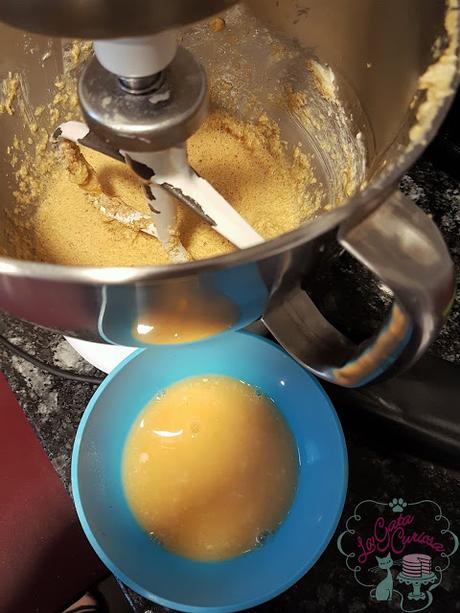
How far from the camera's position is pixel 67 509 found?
0.76 metres

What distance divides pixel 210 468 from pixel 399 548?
0.74ft

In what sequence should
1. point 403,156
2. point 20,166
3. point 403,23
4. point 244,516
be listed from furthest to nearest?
point 20,166
point 244,516
point 403,23
point 403,156

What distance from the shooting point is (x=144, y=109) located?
51cm

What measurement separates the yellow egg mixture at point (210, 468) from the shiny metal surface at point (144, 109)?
0.34 m

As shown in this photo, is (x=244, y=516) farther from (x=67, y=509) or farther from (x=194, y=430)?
(x=67, y=509)

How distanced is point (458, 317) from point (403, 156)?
411 mm

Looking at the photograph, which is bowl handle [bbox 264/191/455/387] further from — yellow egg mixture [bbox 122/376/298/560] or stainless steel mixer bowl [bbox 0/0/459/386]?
yellow egg mixture [bbox 122/376/298/560]

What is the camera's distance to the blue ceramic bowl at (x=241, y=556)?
63 cm

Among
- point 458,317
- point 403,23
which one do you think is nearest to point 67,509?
point 458,317

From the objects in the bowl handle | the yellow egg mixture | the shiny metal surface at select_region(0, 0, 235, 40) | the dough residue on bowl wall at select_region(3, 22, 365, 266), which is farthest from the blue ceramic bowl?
the shiny metal surface at select_region(0, 0, 235, 40)

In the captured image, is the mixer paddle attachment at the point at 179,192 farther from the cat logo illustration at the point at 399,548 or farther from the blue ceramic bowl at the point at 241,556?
the cat logo illustration at the point at 399,548

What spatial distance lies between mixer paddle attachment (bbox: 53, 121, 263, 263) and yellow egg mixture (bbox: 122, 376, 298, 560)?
210mm

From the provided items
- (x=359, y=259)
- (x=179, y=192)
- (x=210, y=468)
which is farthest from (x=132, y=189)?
(x=359, y=259)

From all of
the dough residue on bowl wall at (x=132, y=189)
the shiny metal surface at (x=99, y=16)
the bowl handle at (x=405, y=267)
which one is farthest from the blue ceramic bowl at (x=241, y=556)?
the shiny metal surface at (x=99, y=16)
